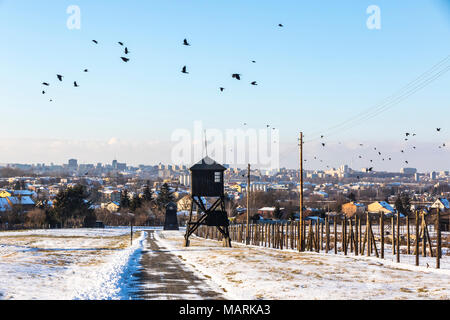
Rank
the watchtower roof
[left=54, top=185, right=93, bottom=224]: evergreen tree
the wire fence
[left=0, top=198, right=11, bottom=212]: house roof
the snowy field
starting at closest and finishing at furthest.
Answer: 1. the snowy field
2. the wire fence
3. the watchtower roof
4. [left=54, top=185, right=93, bottom=224]: evergreen tree
5. [left=0, top=198, right=11, bottom=212]: house roof

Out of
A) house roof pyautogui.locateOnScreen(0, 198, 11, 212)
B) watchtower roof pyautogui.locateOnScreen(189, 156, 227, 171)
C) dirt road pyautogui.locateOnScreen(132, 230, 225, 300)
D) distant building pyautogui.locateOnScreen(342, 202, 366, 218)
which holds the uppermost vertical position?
watchtower roof pyautogui.locateOnScreen(189, 156, 227, 171)

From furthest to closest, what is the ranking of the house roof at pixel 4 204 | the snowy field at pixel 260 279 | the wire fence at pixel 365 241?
the house roof at pixel 4 204 < the wire fence at pixel 365 241 < the snowy field at pixel 260 279

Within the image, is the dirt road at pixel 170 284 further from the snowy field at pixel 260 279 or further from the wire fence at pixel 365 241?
the wire fence at pixel 365 241

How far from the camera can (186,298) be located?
1536cm

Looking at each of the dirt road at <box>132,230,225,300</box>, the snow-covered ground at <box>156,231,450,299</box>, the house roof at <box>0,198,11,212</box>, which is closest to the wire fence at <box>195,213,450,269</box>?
the snow-covered ground at <box>156,231,450,299</box>

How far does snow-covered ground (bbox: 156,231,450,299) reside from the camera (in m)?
16.4

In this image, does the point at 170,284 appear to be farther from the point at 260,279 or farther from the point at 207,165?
the point at 207,165

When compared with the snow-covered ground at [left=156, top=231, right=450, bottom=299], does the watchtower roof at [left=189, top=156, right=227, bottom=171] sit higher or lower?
higher

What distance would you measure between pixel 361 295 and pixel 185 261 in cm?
1455

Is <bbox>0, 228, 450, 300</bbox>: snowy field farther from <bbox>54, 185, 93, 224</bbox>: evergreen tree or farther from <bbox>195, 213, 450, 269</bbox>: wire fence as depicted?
<bbox>54, 185, 93, 224</bbox>: evergreen tree

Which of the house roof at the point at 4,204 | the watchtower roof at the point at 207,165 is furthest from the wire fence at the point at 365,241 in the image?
the house roof at the point at 4,204

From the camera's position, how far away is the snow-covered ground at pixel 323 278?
645 inches
